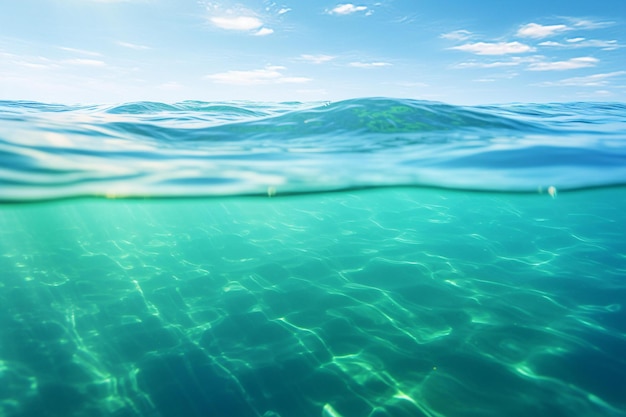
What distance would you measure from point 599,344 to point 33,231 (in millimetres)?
32586

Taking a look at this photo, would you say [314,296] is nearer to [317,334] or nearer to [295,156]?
[317,334]

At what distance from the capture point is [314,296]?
10.3 meters

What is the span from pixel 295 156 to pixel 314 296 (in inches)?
162

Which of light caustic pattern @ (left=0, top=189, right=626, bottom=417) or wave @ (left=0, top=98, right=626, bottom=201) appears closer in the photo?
light caustic pattern @ (left=0, top=189, right=626, bottom=417)

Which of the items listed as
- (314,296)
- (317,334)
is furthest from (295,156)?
(317,334)

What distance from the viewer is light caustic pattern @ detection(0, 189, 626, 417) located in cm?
624

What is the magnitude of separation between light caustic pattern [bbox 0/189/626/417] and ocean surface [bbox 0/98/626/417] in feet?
0.16

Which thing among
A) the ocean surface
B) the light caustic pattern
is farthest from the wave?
the light caustic pattern

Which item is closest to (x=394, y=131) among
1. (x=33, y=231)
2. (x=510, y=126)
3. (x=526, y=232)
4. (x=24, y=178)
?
(x=510, y=126)

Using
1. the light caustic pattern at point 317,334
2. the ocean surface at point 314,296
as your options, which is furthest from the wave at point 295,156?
the light caustic pattern at point 317,334

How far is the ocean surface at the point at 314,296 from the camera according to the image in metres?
6.39

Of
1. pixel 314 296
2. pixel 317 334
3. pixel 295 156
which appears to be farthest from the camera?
pixel 314 296

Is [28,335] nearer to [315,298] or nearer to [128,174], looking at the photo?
[128,174]

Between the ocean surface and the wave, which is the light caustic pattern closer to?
the ocean surface
